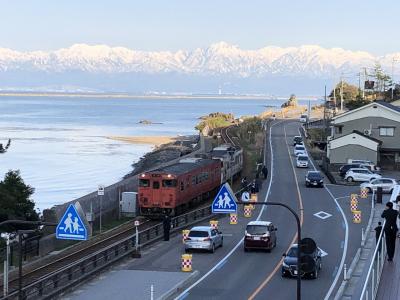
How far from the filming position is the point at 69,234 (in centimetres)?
1600

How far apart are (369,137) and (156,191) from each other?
37135 mm

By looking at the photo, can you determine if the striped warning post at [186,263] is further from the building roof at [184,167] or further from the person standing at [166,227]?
the building roof at [184,167]

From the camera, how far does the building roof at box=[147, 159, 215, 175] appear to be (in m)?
42.1

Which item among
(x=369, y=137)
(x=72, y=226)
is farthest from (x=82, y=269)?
(x=369, y=137)

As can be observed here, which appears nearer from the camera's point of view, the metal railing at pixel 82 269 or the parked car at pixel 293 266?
the metal railing at pixel 82 269

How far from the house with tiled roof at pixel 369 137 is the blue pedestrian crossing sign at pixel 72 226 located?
57.9 meters

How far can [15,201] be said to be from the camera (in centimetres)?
3553

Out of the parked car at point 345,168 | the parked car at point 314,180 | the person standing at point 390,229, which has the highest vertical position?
the person standing at point 390,229

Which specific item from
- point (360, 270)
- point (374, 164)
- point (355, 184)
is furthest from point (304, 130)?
point (360, 270)

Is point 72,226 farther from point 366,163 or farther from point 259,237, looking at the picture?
point 366,163

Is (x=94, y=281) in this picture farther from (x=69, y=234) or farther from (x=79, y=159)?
(x=79, y=159)

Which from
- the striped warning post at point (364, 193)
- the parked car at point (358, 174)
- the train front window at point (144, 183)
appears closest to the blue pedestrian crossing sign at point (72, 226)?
the train front window at point (144, 183)

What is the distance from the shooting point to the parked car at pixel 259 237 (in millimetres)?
30797

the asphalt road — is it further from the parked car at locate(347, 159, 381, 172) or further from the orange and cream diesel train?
the parked car at locate(347, 159, 381, 172)
